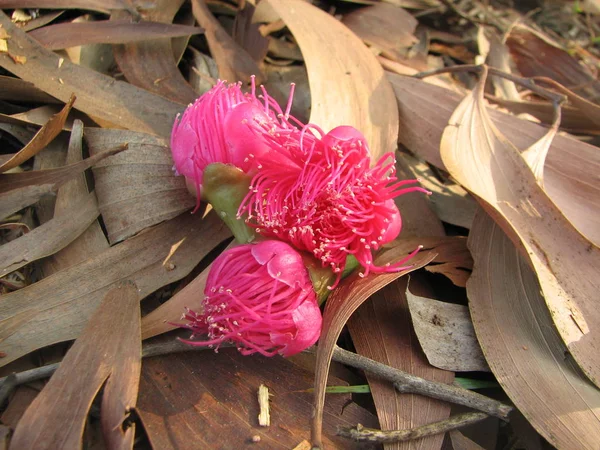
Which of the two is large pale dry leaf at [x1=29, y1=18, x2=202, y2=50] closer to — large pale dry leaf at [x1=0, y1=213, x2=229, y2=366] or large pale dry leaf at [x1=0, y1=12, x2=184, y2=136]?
large pale dry leaf at [x1=0, y1=12, x2=184, y2=136]

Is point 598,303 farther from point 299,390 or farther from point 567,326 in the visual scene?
point 299,390

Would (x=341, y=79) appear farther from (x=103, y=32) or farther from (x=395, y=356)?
(x=395, y=356)

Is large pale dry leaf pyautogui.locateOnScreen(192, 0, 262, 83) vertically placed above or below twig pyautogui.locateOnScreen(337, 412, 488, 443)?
above

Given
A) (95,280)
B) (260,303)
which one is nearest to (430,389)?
(260,303)

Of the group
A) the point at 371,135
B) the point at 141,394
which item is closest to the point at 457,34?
the point at 371,135

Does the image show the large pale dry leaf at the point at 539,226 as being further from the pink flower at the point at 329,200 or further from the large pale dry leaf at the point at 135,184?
the large pale dry leaf at the point at 135,184

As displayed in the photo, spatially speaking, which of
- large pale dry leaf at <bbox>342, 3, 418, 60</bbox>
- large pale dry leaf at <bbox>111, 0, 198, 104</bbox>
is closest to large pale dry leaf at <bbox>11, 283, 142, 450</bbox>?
large pale dry leaf at <bbox>111, 0, 198, 104</bbox>
